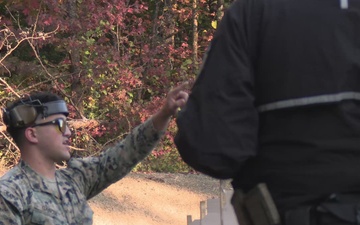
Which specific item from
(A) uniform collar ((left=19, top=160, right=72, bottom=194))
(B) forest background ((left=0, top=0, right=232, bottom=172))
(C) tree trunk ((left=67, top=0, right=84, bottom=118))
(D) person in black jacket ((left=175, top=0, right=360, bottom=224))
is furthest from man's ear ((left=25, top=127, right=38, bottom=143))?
(C) tree trunk ((left=67, top=0, right=84, bottom=118))

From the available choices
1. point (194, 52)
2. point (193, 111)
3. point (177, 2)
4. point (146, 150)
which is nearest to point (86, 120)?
point (194, 52)

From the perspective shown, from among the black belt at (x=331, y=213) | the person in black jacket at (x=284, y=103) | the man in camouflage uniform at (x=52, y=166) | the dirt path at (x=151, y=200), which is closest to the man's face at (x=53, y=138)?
the man in camouflage uniform at (x=52, y=166)

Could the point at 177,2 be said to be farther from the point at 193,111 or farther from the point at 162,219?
the point at 193,111

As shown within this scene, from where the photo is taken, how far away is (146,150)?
12.5ft

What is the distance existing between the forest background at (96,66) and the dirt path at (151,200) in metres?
0.91

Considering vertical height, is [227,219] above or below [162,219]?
above

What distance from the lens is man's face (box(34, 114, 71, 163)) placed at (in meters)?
3.71

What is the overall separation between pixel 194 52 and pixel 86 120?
4060 mm

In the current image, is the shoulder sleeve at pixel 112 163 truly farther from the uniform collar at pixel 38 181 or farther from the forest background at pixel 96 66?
the forest background at pixel 96 66

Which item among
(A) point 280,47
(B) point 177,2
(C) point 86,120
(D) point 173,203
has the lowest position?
(D) point 173,203

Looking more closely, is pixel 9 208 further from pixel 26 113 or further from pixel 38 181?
pixel 26 113

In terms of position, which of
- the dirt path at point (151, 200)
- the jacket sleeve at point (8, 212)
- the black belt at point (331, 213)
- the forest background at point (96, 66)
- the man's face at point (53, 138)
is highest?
the black belt at point (331, 213)

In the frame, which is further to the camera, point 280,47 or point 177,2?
point 177,2

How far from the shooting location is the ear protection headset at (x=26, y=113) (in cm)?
375
